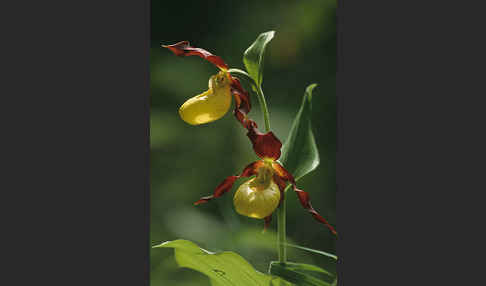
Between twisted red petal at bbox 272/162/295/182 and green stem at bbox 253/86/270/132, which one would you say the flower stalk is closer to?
green stem at bbox 253/86/270/132

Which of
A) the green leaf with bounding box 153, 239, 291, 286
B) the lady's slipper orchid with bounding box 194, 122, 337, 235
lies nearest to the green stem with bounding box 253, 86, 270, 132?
the lady's slipper orchid with bounding box 194, 122, 337, 235

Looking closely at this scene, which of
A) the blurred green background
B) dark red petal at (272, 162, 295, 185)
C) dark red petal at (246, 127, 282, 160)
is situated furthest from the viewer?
the blurred green background

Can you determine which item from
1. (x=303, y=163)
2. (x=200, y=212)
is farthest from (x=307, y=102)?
(x=200, y=212)

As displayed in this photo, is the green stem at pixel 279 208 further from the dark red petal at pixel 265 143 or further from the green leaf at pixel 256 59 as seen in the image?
the dark red petal at pixel 265 143

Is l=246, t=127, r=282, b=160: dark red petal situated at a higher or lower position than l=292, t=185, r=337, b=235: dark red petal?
higher

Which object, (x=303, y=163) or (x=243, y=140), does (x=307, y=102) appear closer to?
(x=303, y=163)

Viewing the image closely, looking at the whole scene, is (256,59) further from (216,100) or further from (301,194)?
(301,194)
